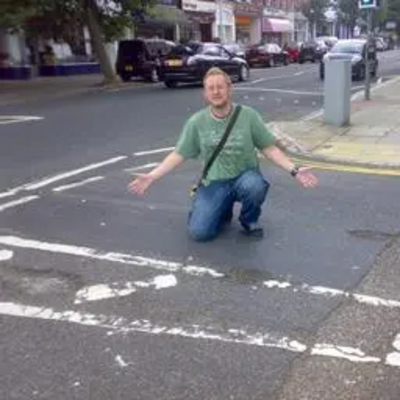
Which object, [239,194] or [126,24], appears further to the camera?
[126,24]

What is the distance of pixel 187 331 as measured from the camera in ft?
14.5

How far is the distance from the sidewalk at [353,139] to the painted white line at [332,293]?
4.72m

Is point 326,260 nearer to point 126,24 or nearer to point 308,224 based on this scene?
point 308,224

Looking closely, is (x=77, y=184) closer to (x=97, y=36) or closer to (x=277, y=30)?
(x=97, y=36)

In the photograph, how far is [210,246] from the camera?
20.0 feet

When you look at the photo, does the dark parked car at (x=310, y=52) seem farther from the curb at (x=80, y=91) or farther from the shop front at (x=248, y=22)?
the curb at (x=80, y=91)

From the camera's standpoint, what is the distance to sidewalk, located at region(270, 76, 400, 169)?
1006 centimetres

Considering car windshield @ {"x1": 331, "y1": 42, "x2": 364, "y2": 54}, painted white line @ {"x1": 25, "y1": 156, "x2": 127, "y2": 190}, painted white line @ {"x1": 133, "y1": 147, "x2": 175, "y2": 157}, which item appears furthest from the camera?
car windshield @ {"x1": 331, "y1": 42, "x2": 364, "y2": 54}

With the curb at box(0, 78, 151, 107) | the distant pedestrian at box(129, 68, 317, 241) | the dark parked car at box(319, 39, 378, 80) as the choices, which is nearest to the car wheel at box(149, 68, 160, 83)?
the curb at box(0, 78, 151, 107)

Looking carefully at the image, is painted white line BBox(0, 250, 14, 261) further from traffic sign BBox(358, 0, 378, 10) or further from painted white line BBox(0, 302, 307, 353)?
traffic sign BBox(358, 0, 378, 10)

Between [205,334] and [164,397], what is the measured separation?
2.50 feet

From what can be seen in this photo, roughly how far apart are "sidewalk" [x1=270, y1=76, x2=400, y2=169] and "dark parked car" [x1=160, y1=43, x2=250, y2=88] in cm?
1007

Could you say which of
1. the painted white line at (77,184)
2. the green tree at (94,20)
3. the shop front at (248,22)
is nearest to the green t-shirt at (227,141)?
the painted white line at (77,184)

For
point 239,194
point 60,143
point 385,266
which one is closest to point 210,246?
point 239,194
